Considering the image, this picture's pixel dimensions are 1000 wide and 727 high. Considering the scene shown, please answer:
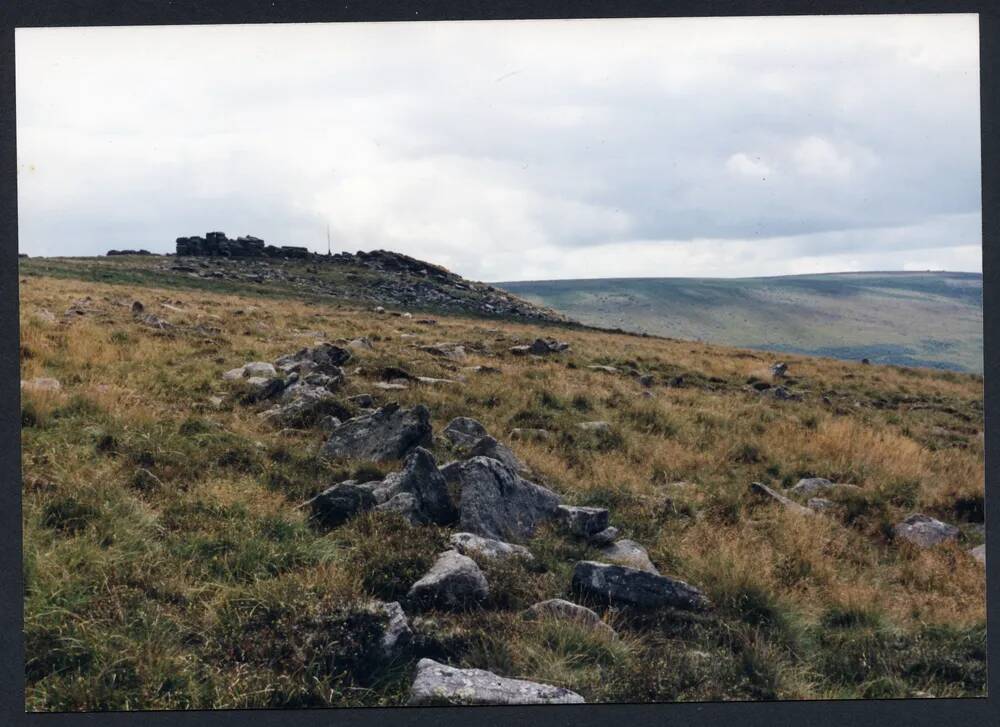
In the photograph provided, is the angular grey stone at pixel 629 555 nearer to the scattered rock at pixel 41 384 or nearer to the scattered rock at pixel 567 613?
the scattered rock at pixel 567 613

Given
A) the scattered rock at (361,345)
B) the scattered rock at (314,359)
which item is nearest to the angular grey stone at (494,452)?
the scattered rock at (314,359)

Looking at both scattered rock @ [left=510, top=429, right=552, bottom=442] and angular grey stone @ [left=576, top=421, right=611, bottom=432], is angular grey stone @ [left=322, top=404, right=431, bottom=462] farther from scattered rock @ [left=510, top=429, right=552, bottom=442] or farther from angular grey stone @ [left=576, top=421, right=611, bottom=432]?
angular grey stone @ [left=576, top=421, right=611, bottom=432]

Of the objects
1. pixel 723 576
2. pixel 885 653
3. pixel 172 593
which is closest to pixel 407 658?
pixel 172 593

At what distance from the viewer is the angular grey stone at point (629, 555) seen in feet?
20.8

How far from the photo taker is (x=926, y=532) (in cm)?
765

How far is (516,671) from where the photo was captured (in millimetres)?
5422

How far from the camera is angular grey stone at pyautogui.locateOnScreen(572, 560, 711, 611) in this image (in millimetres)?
5875

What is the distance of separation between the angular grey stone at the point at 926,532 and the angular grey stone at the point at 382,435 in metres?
5.38

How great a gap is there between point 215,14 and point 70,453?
4.38 meters

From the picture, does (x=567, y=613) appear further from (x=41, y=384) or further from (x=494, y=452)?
(x=41, y=384)

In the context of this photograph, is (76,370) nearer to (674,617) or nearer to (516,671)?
(516,671)

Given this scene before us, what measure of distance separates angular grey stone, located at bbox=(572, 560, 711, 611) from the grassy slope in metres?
0.17

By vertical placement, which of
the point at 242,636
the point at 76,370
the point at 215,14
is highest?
the point at 215,14

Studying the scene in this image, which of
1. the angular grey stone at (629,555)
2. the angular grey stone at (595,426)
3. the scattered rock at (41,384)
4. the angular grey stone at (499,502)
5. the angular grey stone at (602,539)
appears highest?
the scattered rock at (41,384)
